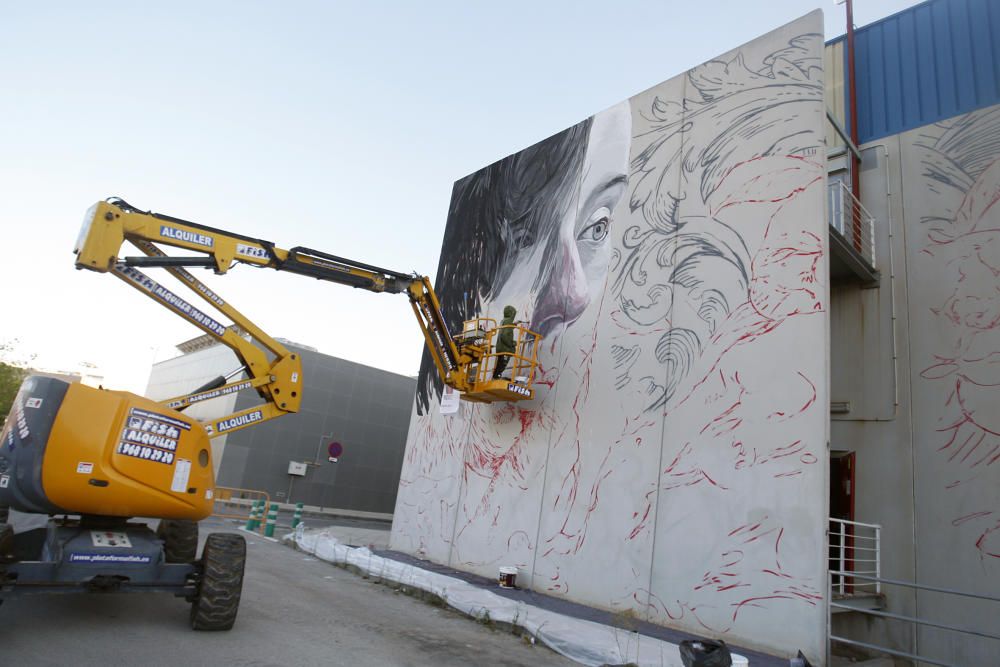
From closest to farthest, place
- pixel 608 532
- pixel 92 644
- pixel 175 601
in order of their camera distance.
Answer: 1. pixel 92 644
2. pixel 175 601
3. pixel 608 532

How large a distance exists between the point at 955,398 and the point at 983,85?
5485 mm

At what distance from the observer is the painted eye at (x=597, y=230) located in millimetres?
12586

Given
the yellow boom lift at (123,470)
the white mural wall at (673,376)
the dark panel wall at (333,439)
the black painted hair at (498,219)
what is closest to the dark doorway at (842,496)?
the white mural wall at (673,376)

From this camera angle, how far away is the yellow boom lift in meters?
6.12

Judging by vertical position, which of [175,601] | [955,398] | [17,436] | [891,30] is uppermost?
[891,30]

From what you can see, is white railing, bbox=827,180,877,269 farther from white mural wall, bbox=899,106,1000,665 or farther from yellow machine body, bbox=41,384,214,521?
yellow machine body, bbox=41,384,214,521

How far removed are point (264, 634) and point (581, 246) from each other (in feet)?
29.7

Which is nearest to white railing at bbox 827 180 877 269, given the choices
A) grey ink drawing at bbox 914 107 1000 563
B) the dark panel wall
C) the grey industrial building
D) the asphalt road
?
grey ink drawing at bbox 914 107 1000 563

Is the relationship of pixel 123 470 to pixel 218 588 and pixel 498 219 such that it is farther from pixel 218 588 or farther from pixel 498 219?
pixel 498 219

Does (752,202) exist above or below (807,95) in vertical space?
below

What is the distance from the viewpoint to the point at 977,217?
10.2 metres

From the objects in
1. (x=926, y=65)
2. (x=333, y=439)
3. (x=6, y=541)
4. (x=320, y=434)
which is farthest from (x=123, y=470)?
(x=333, y=439)

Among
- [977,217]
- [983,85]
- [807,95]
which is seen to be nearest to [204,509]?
[807,95]

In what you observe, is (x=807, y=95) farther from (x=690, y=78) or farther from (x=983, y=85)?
(x=983, y=85)
